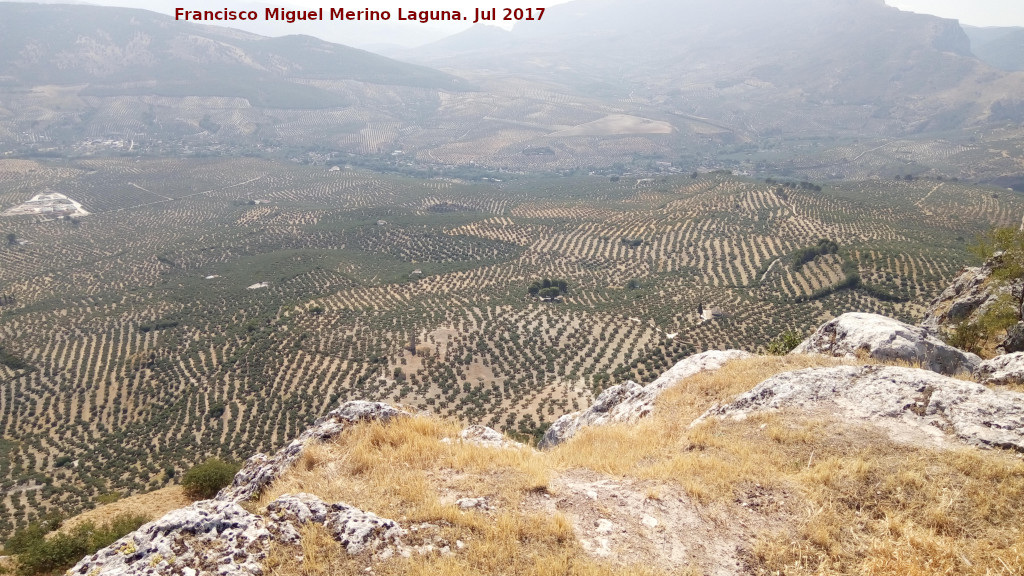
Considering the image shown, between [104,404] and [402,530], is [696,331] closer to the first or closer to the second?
[402,530]

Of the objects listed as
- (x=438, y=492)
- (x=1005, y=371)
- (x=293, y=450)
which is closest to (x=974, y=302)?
(x=1005, y=371)

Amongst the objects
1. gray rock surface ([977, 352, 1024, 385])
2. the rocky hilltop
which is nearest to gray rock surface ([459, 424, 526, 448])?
the rocky hilltop

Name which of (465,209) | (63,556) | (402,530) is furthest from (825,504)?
(465,209)

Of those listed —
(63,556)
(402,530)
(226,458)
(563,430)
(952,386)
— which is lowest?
(226,458)

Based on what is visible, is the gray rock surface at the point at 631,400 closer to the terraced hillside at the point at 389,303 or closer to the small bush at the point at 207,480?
the small bush at the point at 207,480

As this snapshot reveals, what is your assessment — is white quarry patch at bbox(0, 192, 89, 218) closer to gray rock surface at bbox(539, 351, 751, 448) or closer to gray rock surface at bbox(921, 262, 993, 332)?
gray rock surface at bbox(539, 351, 751, 448)

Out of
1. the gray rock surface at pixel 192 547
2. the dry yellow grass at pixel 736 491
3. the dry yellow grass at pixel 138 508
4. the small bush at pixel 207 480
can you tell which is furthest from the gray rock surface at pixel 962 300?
the dry yellow grass at pixel 138 508
